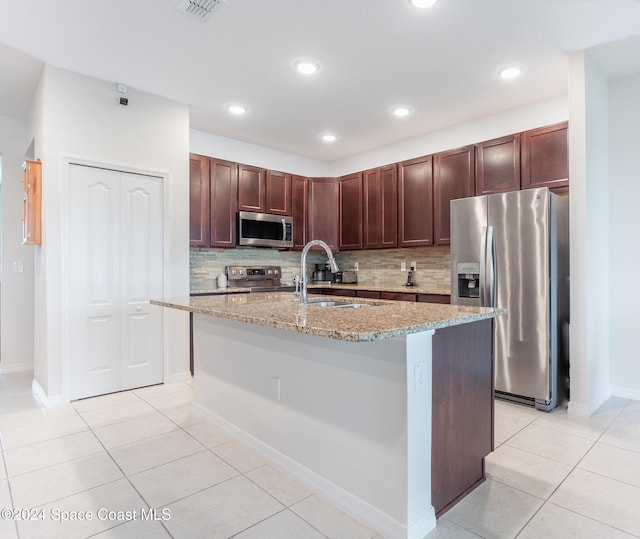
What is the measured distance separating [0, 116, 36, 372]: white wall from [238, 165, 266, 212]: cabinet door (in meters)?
2.24

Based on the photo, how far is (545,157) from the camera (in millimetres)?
3477

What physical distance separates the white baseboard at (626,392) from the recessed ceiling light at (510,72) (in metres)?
2.76

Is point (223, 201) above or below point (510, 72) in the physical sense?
below

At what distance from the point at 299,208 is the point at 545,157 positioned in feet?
9.49

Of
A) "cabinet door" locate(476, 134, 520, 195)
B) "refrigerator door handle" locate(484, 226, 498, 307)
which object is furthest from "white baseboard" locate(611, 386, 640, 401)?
"cabinet door" locate(476, 134, 520, 195)

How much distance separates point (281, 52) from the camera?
9.34 ft

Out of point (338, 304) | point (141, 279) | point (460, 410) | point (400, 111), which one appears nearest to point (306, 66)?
point (400, 111)

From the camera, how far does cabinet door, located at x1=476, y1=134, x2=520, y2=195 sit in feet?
12.0

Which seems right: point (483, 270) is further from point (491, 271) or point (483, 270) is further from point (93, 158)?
point (93, 158)

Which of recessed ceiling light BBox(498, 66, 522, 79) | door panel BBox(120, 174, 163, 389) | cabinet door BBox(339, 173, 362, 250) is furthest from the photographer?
cabinet door BBox(339, 173, 362, 250)

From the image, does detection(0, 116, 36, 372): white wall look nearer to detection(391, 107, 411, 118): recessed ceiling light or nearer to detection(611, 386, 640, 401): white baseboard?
detection(391, 107, 411, 118): recessed ceiling light

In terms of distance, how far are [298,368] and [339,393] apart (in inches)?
12.2

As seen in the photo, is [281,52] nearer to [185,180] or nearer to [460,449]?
[185,180]

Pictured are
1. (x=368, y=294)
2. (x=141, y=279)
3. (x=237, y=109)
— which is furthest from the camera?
(x=368, y=294)
